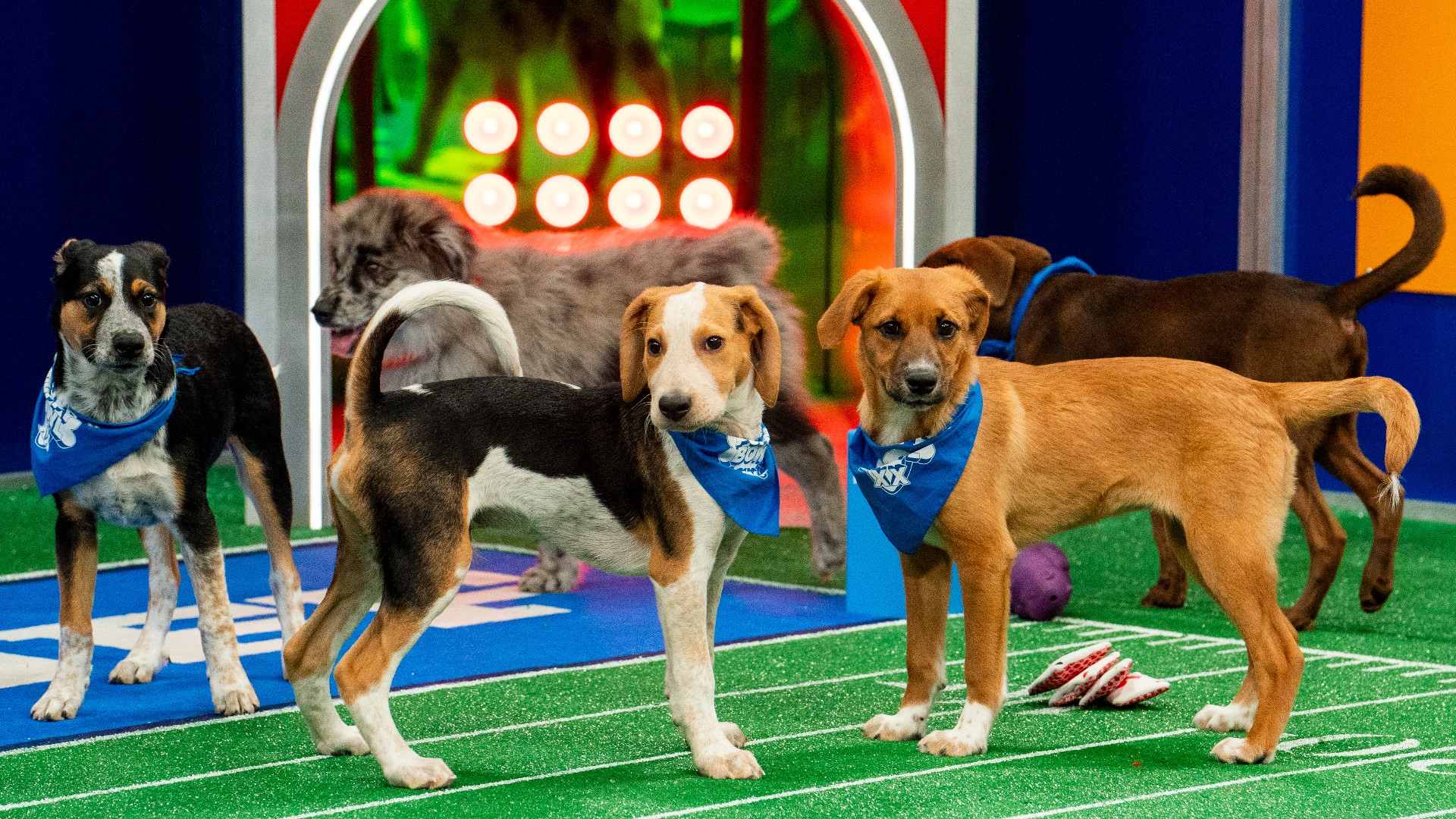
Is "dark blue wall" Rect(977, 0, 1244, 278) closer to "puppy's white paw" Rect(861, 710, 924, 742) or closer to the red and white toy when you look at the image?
the red and white toy

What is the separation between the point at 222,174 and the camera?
11508 mm

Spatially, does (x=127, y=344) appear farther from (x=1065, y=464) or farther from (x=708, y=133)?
(x=708, y=133)

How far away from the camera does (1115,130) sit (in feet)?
37.1

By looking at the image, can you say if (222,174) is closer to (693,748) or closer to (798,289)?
(798,289)

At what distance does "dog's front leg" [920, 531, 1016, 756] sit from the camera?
4.66 m

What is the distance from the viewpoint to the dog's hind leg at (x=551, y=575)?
24.7ft

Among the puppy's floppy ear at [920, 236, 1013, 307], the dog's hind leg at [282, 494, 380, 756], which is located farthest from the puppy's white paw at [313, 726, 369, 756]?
the puppy's floppy ear at [920, 236, 1013, 307]

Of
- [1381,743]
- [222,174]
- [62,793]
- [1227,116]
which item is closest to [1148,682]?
[1381,743]

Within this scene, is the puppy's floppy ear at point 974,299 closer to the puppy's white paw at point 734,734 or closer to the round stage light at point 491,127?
the puppy's white paw at point 734,734

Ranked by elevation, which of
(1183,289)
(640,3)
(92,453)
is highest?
(640,3)

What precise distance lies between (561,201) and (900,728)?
16.0ft

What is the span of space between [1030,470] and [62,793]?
267 cm

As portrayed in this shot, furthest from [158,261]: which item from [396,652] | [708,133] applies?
[708,133]

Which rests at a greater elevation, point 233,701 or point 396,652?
point 396,652
